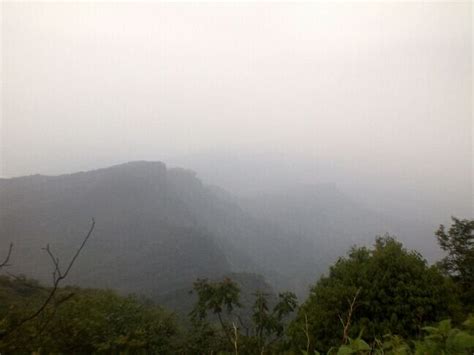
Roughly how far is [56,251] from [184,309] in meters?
74.5

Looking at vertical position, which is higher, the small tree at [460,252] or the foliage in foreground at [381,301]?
the foliage in foreground at [381,301]

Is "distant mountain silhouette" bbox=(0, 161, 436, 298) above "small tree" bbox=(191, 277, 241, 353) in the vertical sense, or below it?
below

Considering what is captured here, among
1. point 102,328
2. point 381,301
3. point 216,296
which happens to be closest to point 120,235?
point 102,328

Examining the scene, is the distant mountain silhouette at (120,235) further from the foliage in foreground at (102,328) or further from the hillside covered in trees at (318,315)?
the hillside covered in trees at (318,315)

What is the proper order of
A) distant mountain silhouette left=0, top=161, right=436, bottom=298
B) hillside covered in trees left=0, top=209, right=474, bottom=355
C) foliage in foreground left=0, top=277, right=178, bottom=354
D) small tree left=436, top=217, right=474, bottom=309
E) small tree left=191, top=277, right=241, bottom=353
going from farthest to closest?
distant mountain silhouette left=0, top=161, right=436, bottom=298, small tree left=436, top=217, right=474, bottom=309, small tree left=191, top=277, right=241, bottom=353, foliage in foreground left=0, top=277, right=178, bottom=354, hillside covered in trees left=0, top=209, right=474, bottom=355

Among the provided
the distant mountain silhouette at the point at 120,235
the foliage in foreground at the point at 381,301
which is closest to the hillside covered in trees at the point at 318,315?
the foliage in foreground at the point at 381,301

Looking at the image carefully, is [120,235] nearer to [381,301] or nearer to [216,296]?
[216,296]

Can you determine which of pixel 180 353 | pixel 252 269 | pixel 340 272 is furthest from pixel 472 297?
pixel 252 269

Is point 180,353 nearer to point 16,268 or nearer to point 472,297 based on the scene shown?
Answer: point 472,297

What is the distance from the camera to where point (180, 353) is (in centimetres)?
1386

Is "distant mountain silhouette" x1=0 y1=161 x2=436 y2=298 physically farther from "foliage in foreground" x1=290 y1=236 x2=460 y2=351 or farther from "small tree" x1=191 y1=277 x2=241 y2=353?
"foliage in foreground" x1=290 y1=236 x2=460 y2=351

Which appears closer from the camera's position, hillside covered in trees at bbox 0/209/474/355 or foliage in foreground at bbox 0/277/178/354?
hillside covered in trees at bbox 0/209/474/355

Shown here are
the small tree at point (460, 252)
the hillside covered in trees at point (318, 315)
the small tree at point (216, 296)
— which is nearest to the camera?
the hillside covered in trees at point (318, 315)

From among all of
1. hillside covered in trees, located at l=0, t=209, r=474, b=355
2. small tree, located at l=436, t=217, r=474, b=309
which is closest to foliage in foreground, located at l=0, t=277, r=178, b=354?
hillside covered in trees, located at l=0, t=209, r=474, b=355
